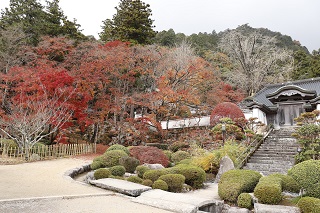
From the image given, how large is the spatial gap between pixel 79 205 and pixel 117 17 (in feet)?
93.4

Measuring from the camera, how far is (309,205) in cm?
550

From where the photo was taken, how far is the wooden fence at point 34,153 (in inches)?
498

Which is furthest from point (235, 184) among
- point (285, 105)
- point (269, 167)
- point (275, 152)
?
point (285, 105)

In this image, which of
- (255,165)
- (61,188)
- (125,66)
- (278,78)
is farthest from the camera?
(278,78)

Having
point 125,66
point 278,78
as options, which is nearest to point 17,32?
point 125,66

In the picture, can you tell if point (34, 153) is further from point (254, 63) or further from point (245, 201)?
point (254, 63)

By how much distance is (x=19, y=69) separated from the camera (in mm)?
16016

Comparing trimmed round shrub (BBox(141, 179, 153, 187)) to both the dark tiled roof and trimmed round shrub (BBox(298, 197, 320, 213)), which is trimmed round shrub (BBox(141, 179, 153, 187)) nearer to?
trimmed round shrub (BBox(298, 197, 320, 213))

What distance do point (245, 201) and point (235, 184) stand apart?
73cm

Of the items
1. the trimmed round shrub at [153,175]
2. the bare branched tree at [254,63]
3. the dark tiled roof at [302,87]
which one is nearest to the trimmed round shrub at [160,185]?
the trimmed round shrub at [153,175]

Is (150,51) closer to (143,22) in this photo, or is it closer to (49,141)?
(143,22)

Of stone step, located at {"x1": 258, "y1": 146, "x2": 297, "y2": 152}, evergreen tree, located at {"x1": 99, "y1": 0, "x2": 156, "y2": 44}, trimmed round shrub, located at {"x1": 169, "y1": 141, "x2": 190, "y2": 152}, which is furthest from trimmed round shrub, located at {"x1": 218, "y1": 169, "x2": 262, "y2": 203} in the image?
evergreen tree, located at {"x1": 99, "y1": 0, "x2": 156, "y2": 44}

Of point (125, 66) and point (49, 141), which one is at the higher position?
Result: point (125, 66)

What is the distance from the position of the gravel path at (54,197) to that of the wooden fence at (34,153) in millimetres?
3591
